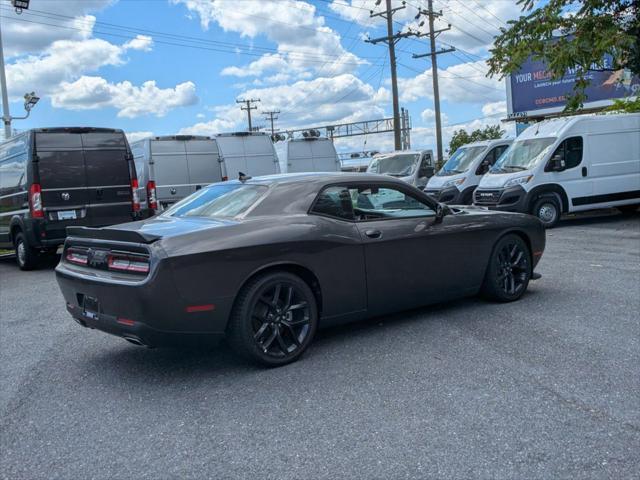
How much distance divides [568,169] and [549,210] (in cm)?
105

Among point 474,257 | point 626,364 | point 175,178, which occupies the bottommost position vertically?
point 626,364

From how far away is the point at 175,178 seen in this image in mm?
14836

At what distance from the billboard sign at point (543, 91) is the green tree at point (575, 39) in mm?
17867

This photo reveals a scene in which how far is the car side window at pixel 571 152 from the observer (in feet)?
47.6

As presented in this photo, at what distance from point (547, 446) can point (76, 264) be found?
12.1 feet

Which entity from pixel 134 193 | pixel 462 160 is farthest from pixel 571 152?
pixel 134 193

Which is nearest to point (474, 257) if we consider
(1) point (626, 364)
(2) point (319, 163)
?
(1) point (626, 364)

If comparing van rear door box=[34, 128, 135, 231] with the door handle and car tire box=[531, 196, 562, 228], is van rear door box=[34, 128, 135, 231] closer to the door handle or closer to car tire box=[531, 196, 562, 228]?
the door handle

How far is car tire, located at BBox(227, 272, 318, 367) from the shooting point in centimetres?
454

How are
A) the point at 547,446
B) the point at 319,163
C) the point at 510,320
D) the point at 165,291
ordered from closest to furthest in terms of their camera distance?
the point at 547,446 < the point at 165,291 < the point at 510,320 < the point at 319,163

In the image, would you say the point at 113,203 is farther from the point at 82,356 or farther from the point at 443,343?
the point at 443,343

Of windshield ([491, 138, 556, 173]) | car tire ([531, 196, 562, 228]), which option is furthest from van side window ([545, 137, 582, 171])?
car tire ([531, 196, 562, 228])

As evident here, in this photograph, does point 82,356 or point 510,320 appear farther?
point 510,320

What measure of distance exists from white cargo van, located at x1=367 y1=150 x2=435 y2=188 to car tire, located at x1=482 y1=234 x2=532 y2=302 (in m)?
12.9
